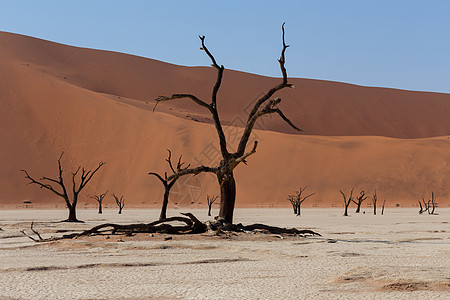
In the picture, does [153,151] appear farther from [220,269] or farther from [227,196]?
[220,269]

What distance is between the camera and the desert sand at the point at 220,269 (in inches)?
273

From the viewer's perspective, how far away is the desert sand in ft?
22.7

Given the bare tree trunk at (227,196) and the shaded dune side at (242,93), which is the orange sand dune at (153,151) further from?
the bare tree trunk at (227,196)

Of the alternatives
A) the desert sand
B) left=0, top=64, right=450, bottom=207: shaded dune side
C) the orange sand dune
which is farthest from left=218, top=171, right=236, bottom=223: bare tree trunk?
the orange sand dune

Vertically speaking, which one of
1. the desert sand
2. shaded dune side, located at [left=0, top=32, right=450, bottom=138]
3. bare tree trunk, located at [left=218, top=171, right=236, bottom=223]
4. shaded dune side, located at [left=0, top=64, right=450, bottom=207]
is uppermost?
shaded dune side, located at [left=0, top=32, right=450, bottom=138]

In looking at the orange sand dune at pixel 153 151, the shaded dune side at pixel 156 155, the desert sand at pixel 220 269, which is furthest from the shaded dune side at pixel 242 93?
the desert sand at pixel 220 269

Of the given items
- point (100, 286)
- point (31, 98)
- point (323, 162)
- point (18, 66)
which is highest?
point (18, 66)

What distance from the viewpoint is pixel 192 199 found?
61906 mm

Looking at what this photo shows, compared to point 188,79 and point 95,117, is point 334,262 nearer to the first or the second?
point 95,117

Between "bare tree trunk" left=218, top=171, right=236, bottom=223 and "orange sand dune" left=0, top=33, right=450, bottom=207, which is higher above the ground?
"orange sand dune" left=0, top=33, right=450, bottom=207

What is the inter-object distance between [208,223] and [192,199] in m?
46.3

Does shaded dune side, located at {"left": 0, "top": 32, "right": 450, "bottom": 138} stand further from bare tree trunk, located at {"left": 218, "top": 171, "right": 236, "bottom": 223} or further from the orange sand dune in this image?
bare tree trunk, located at {"left": 218, "top": 171, "right": 236, "bottom": 223}

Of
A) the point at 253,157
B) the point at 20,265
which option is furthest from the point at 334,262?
the point at 253,157

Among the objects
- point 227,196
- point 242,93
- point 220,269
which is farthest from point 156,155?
point 220,269
